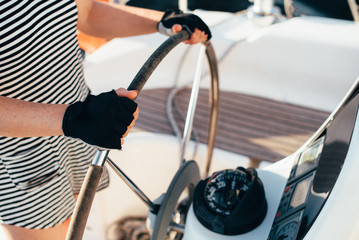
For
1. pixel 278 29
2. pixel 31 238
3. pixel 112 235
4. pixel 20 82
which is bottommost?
pixel 112 235

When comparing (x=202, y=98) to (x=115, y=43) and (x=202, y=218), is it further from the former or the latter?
(x=202, y=218)

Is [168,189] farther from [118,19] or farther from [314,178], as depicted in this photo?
[118,19]

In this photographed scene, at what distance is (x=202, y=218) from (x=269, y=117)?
124 centimetres

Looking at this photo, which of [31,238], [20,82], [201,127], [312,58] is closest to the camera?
[20,82]

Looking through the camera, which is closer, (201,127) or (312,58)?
(201,127)

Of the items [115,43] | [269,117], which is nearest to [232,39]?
[269,117]

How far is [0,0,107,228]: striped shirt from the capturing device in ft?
2.51

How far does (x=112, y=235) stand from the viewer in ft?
5.89

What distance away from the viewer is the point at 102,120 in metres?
0.57

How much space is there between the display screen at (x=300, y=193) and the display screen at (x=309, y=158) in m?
0.04

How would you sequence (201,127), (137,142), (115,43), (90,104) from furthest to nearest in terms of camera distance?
(115,43), (201,127), (137,142), (90,104)

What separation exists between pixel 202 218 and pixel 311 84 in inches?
58.7

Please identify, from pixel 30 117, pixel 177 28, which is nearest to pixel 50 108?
pixel 30 117

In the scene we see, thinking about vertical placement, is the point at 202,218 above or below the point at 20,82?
below
